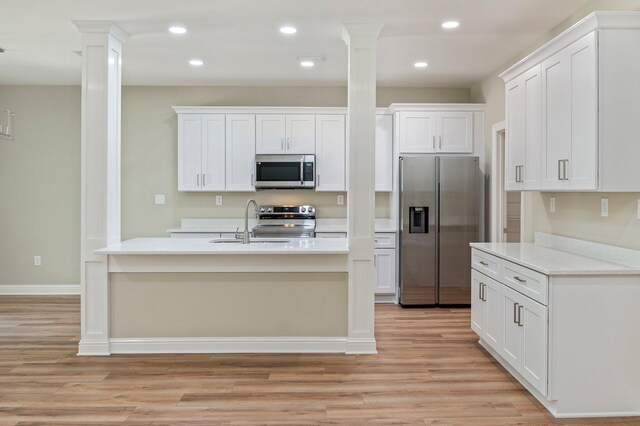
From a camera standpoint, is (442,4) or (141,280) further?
(141,280)

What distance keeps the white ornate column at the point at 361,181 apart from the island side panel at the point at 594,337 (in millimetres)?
1431

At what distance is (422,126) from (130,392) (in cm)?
413

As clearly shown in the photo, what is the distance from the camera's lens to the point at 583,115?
2896 mm

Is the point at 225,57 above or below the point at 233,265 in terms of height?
above

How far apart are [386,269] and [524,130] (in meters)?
2.39

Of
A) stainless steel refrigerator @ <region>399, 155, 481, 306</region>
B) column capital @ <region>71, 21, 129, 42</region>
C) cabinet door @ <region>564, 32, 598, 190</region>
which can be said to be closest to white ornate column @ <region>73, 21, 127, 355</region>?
column capital @ <region>71, 21, 129, 42</region>

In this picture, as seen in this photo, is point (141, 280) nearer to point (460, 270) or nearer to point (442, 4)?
point (442, 4)

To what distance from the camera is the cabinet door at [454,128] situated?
18.3 feet

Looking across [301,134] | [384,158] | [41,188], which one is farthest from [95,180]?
[384,158]

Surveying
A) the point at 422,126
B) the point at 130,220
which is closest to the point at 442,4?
the point at 422,126

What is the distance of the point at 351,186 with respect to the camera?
12.3ft

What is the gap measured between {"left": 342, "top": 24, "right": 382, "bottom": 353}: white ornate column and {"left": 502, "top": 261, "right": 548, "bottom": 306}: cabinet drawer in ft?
3.29

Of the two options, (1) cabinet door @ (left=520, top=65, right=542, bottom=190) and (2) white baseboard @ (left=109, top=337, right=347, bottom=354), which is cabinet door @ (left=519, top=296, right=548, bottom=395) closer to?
(1) cabinet door @ (left=520, top=65, right=542, bottom=190)

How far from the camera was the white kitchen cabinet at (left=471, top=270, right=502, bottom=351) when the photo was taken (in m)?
3.44
